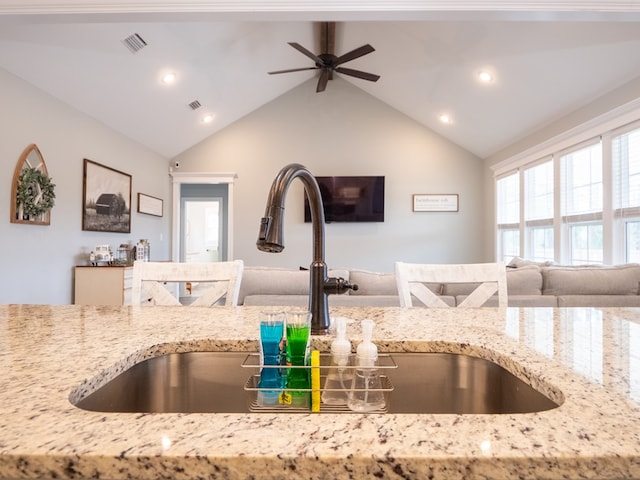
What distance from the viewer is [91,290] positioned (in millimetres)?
4008

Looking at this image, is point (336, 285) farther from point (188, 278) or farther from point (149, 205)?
point (149, 205)

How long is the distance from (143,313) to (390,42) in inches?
190

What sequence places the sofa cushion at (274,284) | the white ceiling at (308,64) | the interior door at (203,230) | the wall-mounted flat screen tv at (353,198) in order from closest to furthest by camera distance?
the sofa cushion at (274,284) → the white ceiling at (308,64) → the wall-mounted flat screen tv at (353,198) → the interior door at (203,230)

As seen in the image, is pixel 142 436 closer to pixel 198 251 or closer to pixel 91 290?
pixel 91 290

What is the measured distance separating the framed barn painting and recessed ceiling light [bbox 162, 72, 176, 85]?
1216 mm

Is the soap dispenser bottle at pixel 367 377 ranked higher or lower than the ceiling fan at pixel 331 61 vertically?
lower

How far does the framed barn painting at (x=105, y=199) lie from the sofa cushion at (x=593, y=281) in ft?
14.4

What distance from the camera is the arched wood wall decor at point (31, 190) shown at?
3.23 metres

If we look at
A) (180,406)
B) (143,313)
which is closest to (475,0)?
(143,313)

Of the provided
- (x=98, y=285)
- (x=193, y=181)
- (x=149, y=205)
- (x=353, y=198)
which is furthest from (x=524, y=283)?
(x=193, y=181)

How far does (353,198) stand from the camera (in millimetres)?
6461

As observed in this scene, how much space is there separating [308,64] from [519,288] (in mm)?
4823

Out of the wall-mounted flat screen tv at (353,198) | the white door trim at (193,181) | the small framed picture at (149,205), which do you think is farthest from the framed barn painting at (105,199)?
the wall-mounted flat screen tv at (353,198)

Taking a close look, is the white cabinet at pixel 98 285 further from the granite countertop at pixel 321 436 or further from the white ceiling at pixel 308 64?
the granite countertop at pixel 321 436
